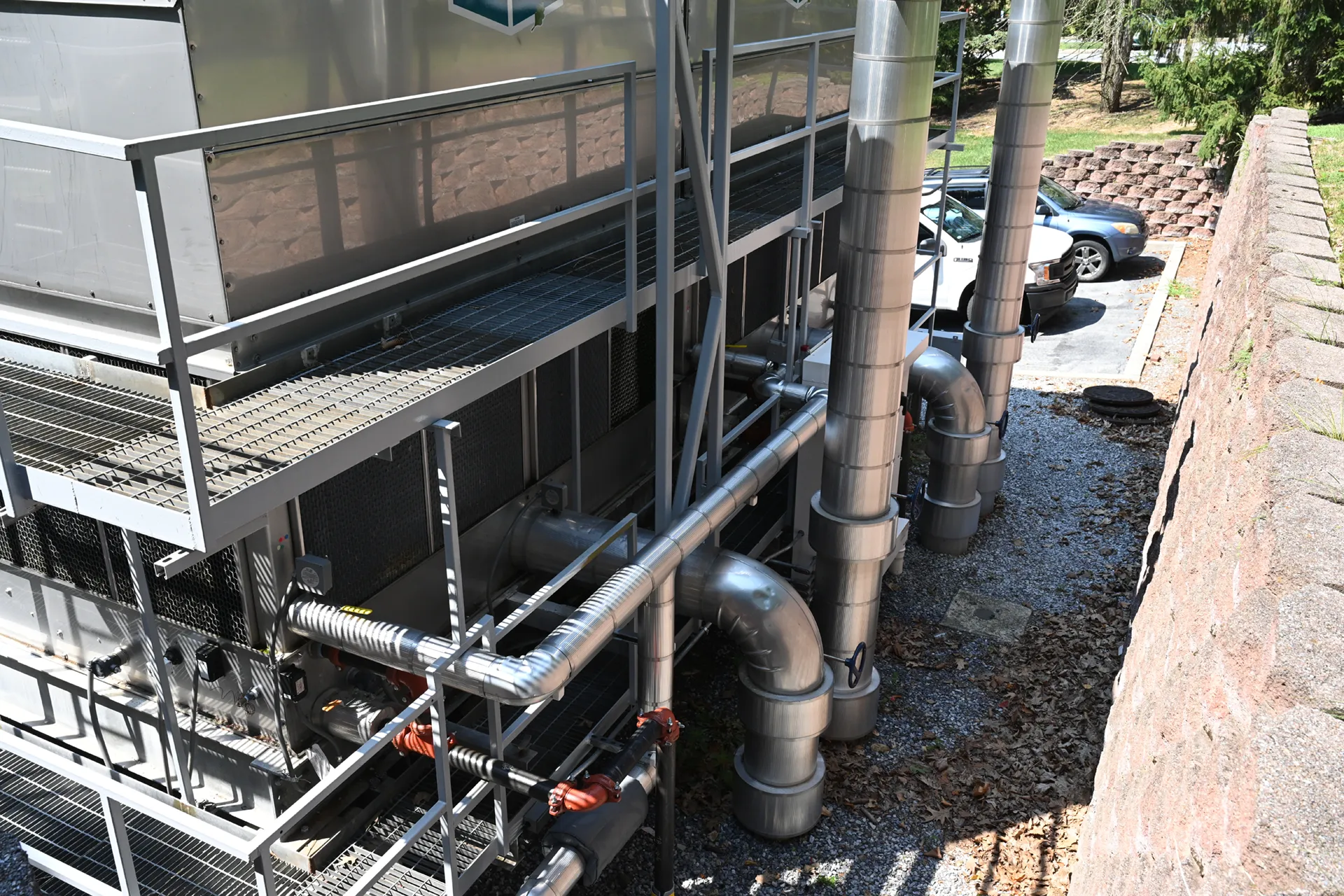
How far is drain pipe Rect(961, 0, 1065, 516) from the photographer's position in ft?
30.6

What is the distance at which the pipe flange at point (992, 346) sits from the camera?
10305 millimetres

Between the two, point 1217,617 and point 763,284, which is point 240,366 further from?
point 763,284

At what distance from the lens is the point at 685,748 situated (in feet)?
24.0

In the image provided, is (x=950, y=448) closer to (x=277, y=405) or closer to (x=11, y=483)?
(x=277, y=405)

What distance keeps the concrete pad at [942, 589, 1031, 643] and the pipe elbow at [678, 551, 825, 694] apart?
3.03m

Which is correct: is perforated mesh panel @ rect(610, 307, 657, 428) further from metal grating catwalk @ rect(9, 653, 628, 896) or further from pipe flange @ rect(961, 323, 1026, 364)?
pipe flange @ rect(961, 323, 1026, 364)

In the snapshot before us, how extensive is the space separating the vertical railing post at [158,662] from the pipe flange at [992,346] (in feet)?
24.6

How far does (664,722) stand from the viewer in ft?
18.6

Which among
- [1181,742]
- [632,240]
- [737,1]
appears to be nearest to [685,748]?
[632,240]

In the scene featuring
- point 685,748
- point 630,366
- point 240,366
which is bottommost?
point 685,748

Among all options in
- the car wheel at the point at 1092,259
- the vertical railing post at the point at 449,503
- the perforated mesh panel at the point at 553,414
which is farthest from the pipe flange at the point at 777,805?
the car wheel at the point at 1092,259

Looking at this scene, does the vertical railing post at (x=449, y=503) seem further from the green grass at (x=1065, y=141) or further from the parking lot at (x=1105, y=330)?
the green grass at (x=1065, y=141)

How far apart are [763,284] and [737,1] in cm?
201

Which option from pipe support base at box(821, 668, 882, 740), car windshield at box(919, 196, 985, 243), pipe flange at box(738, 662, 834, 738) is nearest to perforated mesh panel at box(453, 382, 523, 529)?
pipe flange at box(738, 662, 834, 738)
